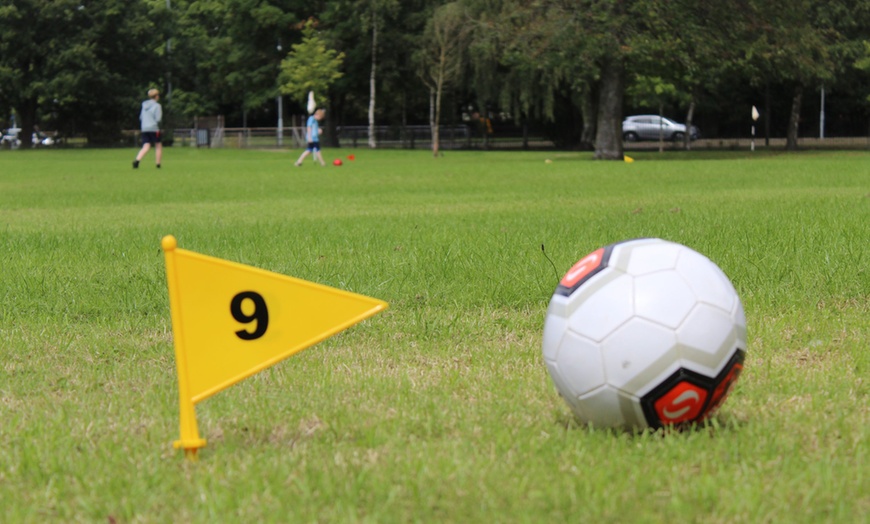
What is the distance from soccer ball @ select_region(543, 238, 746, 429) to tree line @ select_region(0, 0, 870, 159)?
110ft

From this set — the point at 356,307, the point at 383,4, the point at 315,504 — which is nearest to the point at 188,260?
the point at 356,307


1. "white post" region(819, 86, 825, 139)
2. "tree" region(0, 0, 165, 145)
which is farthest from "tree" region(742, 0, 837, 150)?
"tree" region(0, 0, 165, 145)

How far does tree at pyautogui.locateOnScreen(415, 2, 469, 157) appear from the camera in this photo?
43.2m

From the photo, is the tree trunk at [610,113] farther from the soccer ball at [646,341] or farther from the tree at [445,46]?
the soccer ball at [646,341]

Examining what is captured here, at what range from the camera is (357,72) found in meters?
64.2

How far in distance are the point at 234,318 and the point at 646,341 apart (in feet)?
5.02

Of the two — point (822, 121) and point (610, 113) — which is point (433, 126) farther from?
point (822, 121)

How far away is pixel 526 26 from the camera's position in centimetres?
3653

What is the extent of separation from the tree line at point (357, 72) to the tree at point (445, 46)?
13 cm

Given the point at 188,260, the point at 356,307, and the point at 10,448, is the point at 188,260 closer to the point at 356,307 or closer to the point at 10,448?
the point at 356,307

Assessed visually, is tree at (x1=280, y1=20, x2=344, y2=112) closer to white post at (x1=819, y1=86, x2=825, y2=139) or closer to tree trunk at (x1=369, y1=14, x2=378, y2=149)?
tree trunk at (x1=369, y1=14, x2=378, y2=149)

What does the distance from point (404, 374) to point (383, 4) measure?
180 feet

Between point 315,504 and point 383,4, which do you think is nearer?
point 315,504

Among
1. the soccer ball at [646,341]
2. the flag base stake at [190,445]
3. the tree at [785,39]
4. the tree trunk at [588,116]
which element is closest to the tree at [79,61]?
the tree trunk at [588,116]
